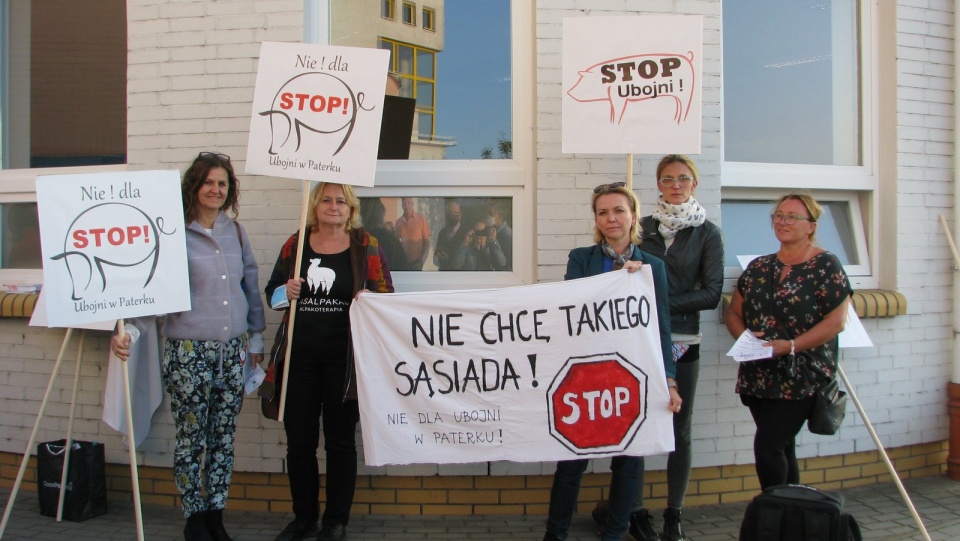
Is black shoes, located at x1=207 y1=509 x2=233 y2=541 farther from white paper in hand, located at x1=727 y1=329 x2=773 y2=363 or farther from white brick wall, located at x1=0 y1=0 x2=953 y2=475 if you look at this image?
white paper in hand, located at x1=727 y1=329 x2=773 y2=363

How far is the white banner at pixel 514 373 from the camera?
12.1ft

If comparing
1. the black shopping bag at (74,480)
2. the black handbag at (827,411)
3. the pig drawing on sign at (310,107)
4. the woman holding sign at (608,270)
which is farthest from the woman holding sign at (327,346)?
the black handbag at (827,411)

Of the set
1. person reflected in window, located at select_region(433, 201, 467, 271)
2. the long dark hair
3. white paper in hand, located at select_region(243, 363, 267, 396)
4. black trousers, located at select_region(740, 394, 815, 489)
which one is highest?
the long dark hair

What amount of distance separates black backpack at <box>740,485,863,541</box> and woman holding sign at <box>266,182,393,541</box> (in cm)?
202

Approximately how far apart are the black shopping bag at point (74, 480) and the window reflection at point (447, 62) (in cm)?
270

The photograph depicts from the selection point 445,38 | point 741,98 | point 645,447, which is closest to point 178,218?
point 445,38

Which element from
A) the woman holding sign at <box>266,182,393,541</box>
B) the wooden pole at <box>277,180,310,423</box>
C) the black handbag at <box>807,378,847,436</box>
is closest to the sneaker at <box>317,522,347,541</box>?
the woman holding sign at <box>266,182,393,541</box>

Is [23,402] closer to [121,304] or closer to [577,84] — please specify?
[121,304]

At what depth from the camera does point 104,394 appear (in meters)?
4.66

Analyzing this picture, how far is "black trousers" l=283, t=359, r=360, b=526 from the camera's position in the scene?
399cm

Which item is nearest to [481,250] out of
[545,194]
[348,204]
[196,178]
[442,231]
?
[442,231]

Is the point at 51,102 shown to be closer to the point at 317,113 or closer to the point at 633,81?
the point at 317,113

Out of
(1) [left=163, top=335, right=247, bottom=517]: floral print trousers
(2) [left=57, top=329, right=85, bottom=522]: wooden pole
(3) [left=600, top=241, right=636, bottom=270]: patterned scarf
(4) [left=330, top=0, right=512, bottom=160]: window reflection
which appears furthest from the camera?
(4) [left=330, top=0, right=512, bottom=160]: window reflection

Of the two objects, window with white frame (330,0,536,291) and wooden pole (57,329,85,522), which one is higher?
window with white frame (330,0,536,291)
